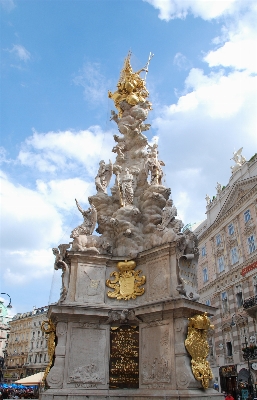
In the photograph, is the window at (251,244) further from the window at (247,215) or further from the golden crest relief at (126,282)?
the golden crest relief at (126,282)

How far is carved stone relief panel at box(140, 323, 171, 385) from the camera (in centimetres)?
961

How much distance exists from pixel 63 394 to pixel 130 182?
6997mm

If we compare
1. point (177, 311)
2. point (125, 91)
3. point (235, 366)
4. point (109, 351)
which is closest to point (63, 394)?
point (109, 351)

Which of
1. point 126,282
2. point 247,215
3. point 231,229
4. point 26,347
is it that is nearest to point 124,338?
point 126,282

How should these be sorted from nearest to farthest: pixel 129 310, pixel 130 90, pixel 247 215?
pixel 129 310 < pixel 130 90 < pixel 247 215

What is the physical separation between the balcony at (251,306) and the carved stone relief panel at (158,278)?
19522 mm

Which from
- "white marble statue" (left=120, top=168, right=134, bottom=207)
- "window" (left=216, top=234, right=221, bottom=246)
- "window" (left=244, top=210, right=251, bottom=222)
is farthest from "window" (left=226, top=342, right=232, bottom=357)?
"white marble statue" (left=120, top=168, right=134, bottom=207)

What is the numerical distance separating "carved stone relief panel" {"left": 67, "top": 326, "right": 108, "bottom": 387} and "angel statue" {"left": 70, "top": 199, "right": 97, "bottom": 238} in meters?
3.00

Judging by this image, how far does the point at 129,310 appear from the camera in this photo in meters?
10.6

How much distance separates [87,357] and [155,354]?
6.12 ft

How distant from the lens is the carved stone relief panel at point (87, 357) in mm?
9805

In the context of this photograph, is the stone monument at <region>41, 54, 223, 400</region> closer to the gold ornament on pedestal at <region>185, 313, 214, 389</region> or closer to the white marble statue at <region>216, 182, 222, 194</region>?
the gold ornament on pedestal at <region>185, 313, 214, 389</region>

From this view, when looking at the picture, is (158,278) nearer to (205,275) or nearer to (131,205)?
(131,205)

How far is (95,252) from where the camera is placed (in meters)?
11.3
